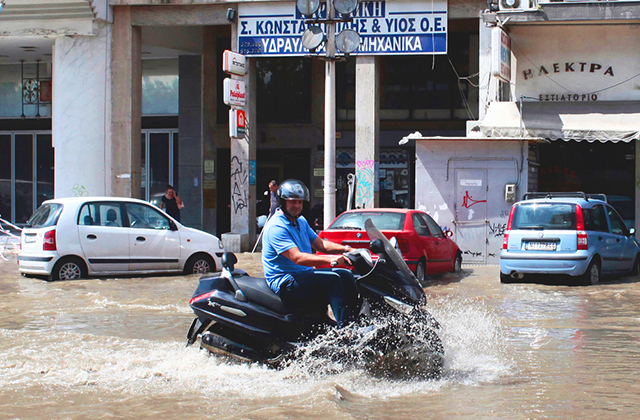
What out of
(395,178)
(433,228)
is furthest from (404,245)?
(395,178)

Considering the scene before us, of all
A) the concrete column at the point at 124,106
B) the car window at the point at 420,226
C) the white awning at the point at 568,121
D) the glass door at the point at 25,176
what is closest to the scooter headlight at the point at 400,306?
the car window at the point at 420,226

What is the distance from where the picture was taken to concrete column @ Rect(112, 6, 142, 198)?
63.2 feet

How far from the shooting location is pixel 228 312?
5.86 meters

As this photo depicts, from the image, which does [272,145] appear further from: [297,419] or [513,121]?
[297,419]

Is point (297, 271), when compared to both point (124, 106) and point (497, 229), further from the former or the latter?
point (124, 106)

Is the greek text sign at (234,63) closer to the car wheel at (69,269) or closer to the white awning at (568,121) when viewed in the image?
the white awning at (568,121)

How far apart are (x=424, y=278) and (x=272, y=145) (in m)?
11.4

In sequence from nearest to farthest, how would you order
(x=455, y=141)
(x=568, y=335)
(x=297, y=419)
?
(x=297, y=419)
(x=568, y=335)
(x=455, y=141)

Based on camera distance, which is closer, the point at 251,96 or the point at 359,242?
the point at 359,242

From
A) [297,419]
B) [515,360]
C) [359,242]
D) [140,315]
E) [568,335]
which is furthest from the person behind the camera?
[359,242]

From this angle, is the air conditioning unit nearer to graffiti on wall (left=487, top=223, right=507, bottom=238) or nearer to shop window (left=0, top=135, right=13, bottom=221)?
graffiti on wall (left=487, top=223, right=507, bottom=238)

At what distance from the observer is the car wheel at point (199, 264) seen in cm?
1360


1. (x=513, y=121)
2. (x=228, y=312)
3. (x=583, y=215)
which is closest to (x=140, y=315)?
(x=228, y=312)

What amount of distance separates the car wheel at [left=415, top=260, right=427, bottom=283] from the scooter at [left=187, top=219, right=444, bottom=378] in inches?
251
